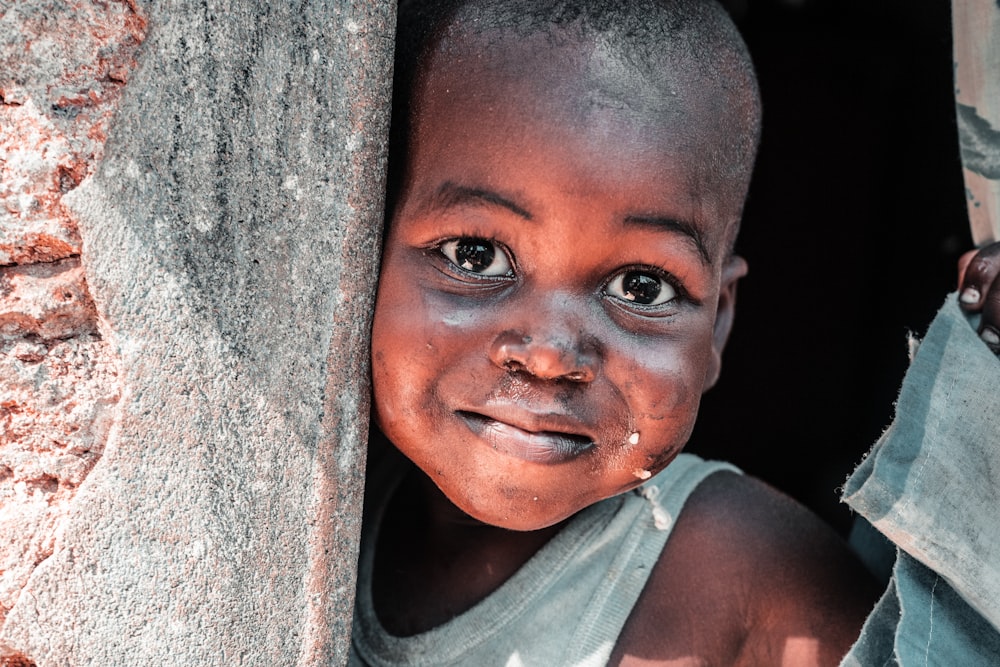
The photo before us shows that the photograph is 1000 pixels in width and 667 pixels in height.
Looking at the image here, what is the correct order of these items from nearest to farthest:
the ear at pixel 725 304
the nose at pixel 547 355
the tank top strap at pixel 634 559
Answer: the nose at pixel 547 355
the tank top strap at pixel 634 559
the ear at pixel 725 304

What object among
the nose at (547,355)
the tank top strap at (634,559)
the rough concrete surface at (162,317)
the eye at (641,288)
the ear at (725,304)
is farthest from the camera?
the ear at (725,304)

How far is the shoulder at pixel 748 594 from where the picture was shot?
1391mm

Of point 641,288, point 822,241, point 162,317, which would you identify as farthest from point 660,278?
point 822,241

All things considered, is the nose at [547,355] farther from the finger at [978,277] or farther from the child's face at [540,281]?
the finger at [978,277]

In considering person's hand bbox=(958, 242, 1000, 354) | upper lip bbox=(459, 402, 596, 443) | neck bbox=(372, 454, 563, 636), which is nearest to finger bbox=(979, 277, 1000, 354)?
person's hand bbox=(958, 242, 1000, 354)

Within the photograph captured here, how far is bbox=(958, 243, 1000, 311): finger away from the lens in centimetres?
130

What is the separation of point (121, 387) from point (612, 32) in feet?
2.32

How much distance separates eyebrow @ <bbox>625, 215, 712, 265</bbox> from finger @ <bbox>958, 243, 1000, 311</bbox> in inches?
14.5

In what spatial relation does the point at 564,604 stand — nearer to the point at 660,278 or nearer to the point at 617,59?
the point at 660,278

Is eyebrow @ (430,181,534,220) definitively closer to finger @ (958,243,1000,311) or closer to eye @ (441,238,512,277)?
eye @ (441,238,512,277)

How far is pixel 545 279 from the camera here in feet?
3.74

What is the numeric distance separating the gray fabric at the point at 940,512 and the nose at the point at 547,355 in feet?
1.21

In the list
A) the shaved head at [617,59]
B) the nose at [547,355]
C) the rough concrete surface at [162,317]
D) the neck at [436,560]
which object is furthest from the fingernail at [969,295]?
the rough concrete surface at [162,317]

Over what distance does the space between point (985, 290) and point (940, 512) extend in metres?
0.33
